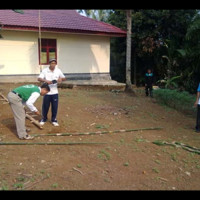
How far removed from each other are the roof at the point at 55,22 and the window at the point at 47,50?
98 centimetres

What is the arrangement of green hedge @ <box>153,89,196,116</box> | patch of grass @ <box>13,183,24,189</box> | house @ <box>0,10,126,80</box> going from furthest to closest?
house @ <box>0,10,126,80</box>, green hedge @ <box>153,89,196,116</box>, patch of grass @ <box>13,183,24,189</box>

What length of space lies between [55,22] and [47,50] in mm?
1609

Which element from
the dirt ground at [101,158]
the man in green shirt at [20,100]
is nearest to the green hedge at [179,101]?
the dirt ground at [101,158]

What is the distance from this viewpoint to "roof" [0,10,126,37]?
13.0 meters

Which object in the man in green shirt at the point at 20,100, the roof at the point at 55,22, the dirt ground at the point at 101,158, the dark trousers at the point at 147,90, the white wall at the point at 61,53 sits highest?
the roof at the point at 55,22

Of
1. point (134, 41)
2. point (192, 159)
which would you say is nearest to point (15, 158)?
point (192, 159)

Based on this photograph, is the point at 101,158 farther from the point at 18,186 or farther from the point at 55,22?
the point at 55,22

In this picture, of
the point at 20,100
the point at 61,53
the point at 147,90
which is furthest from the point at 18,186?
the point at 61,53

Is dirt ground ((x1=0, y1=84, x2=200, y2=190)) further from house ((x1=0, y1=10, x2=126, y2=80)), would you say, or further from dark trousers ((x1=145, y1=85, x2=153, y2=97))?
house ((x1=0, y1=10, x2=126, y2=80))

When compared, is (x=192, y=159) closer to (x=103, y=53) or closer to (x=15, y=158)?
(x=15, y=158)

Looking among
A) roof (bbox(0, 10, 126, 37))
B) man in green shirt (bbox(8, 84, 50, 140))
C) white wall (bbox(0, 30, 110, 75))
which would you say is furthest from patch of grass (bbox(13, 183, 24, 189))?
white wall (bbox(0, 30, 110, 75))

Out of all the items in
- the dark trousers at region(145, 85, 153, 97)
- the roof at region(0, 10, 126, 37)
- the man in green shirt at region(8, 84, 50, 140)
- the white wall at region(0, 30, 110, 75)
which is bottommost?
the dark trousers at region(145, 85, 153, 97)

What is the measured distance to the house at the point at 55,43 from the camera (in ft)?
43.7

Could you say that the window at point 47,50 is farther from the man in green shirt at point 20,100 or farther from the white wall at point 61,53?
the man in green shirt at point 20,100
